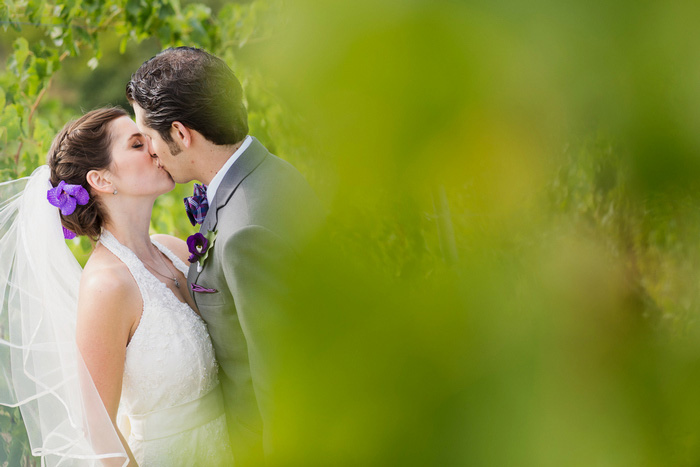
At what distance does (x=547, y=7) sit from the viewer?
204 mm

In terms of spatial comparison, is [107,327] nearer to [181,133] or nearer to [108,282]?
[108,282]

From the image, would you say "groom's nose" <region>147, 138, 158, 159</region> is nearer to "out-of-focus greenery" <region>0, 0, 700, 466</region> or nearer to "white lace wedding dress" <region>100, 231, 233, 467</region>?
"white lace wedding dress" <region>100, 231, 233, 467</region>

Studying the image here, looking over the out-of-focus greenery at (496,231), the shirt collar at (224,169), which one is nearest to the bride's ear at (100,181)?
the shirt collar at (224,169)

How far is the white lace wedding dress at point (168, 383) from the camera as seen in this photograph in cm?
171

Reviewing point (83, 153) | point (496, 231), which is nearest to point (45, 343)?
point (83, 153)

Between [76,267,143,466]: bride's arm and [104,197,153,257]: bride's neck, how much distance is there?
204 millimetres

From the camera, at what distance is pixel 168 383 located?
174cm

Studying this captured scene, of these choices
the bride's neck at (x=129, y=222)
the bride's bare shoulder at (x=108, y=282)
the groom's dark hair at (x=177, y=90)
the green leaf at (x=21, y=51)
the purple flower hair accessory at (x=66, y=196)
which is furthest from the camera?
the green leaf at (x=21, y=51)

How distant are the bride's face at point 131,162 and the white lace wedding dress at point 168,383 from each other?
19cm

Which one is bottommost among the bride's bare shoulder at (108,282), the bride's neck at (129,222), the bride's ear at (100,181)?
the bride's bare shoulder at (108,282)

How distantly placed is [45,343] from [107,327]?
0.21m

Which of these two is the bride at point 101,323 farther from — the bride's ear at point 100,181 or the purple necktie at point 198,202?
the purple necktie at point 198,202

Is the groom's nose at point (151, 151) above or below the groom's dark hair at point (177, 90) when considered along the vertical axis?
below

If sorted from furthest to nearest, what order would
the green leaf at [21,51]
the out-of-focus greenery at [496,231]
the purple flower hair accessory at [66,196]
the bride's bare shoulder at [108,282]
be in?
the green leaf at [21,51]
the purple flower hair accessory at [66,196]
the bride's bare shoulder at [108,282]
the out-of-focus greenery at [496,231]
